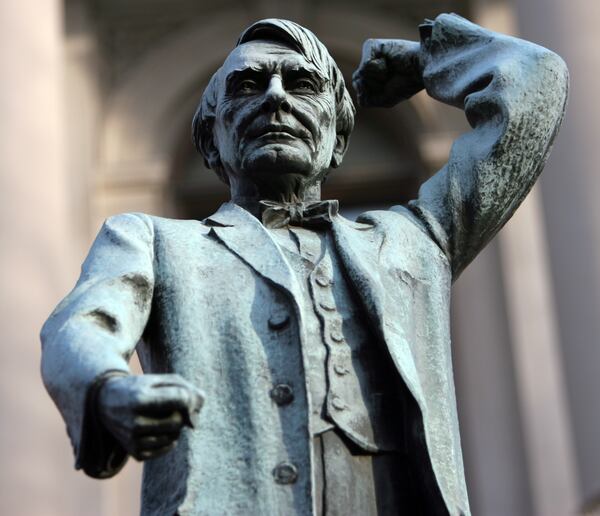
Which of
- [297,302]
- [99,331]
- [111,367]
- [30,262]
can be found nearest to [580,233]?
[30,262]

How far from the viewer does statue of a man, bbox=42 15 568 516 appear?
284 centimetres

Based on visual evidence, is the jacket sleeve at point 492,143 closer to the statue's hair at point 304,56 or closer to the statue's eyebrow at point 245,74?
the statue's hair at point 304,56

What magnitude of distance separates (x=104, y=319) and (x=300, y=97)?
643 mm

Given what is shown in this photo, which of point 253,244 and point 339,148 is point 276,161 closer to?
point 253,244

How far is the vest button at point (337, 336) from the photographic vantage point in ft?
9.99

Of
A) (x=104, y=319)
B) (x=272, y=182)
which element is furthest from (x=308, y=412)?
(x=272, y=182)

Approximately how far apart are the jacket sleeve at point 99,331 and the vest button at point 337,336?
285 millimetres

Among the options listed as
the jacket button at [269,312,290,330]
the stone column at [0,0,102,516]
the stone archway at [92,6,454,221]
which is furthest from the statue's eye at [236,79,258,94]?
the stone archway at [92,6,454,221]

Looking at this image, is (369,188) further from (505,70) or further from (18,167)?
(505,70)

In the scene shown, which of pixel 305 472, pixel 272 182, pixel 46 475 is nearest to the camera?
pixel 305 472

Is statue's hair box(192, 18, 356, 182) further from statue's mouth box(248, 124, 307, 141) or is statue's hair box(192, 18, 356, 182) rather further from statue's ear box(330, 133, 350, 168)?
statue's mouth box(248, 124, 307, 141)

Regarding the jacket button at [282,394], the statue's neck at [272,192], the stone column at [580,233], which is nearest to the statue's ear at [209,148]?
the statue's neck at [272,192]

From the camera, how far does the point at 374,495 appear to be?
116 inches

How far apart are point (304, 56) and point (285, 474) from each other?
81 centimetres
